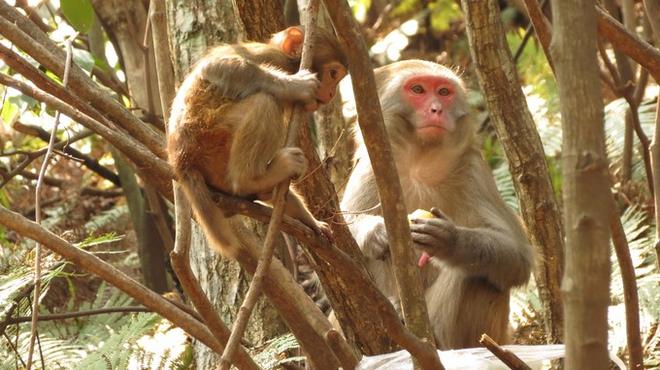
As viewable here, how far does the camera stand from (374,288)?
13.3ft

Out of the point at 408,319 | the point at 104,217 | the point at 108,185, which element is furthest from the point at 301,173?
the point at 108,185

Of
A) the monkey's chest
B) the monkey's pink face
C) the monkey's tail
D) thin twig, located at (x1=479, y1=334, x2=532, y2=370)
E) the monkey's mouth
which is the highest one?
the monkey's pink face

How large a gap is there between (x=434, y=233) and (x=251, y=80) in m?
1.85

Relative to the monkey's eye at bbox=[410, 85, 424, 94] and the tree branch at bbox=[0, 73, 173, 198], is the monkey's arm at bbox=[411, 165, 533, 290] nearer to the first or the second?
the monkey's eye at bbox=[410, 85, 424, 94]

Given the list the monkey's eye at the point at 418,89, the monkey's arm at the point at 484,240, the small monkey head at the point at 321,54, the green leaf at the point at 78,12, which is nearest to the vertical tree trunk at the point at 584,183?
the small monkey head at the point at 321,54

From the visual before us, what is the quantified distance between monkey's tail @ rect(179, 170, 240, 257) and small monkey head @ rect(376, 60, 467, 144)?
220cm

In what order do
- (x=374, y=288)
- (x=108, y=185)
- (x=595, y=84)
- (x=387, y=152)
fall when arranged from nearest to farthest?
(x=595, y=84), (x=387, y=152), (x=374, y=288), (x=108, y=185)

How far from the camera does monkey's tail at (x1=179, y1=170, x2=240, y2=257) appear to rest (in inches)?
170

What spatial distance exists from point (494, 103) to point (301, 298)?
2.24m

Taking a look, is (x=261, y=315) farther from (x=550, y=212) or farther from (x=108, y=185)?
(x=108, y=185)

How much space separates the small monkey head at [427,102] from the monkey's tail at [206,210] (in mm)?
2197

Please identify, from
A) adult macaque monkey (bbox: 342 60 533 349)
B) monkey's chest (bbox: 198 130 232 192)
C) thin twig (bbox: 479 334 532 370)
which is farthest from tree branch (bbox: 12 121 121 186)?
thin twig (bbox: 479 334 532 370)

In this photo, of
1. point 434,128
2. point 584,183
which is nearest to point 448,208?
point 434,128

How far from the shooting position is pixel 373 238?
6.10 meters
